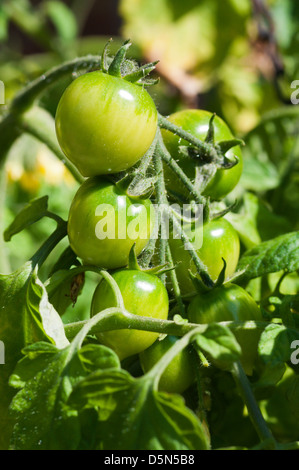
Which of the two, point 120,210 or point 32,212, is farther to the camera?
point 32,212

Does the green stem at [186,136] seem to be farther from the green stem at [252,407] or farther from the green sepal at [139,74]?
the green stem at [252,407]

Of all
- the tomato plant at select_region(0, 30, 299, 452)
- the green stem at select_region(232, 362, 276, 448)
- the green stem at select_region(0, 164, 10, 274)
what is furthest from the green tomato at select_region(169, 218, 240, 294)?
the green stem at select_region(0, 164, 10, 274)

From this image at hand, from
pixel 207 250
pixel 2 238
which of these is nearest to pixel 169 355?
pixel 207 250

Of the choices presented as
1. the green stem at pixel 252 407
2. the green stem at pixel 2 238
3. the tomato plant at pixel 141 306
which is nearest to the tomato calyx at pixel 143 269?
the tomato plant at pixel 141 306

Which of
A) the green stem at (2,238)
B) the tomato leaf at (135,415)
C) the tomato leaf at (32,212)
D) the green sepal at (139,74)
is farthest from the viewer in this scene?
the green stem at (2,238)

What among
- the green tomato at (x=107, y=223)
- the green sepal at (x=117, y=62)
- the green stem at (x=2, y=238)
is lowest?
the green stem at (x=2, y=238)

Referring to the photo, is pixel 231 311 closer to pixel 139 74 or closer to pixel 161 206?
pixel 161 206
